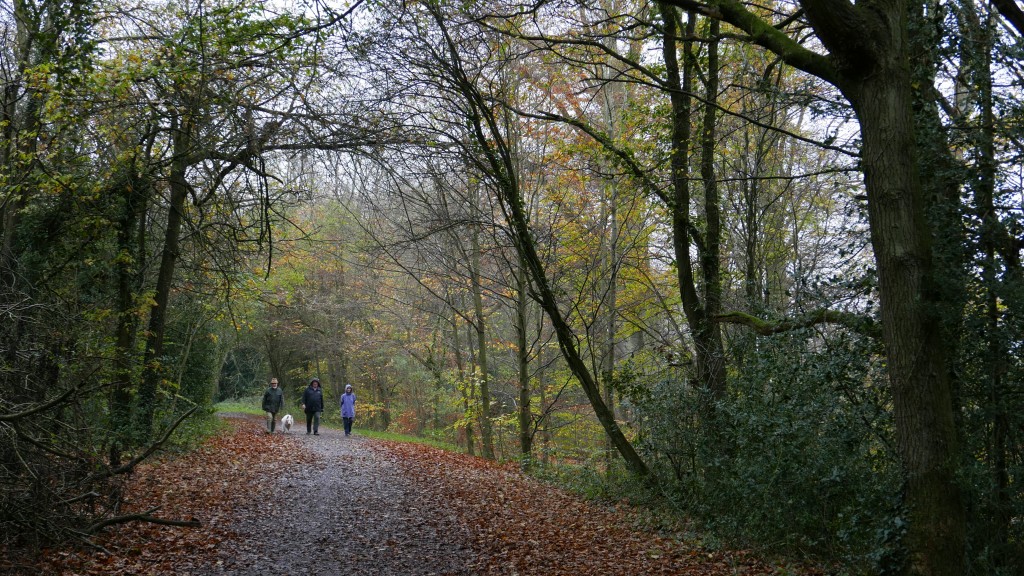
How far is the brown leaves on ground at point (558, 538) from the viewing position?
6719mm

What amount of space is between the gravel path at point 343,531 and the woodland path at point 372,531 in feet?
0.06

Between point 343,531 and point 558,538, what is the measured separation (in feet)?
8.61

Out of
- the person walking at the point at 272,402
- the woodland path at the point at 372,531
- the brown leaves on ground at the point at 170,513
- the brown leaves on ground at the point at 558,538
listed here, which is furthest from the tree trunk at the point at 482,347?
the person walking at the point at 272,402

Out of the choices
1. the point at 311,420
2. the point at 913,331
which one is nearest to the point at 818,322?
the point at 913,331

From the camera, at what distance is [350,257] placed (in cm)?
3125

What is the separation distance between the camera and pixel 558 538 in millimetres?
7973

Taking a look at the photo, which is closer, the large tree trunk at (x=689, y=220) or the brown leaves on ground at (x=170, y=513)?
the brown leaves on ground at (x=170, y=513)

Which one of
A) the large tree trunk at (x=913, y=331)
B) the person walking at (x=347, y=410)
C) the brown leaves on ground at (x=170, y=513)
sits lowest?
the brown leaves on ground at (x=170, y=513)

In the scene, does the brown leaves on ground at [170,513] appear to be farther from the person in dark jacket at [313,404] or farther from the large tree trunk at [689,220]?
the large tree trunk at [689,220]

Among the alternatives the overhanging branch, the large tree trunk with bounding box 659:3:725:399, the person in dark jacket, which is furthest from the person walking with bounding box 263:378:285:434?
the overhanging branch

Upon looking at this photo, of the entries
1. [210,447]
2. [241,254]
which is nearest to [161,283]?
[241,254]

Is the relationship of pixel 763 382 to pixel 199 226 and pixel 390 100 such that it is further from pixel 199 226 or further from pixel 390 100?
pixel 199 226

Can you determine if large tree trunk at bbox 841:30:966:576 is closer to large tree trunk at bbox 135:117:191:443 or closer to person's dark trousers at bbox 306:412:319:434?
large tree trunk at bbox 135:117:191:443

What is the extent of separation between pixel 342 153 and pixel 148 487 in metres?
5.60
